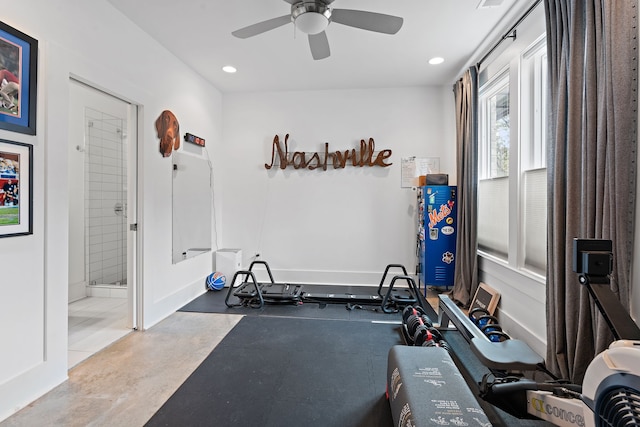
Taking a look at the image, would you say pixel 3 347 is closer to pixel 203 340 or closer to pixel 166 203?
pixel 203 340

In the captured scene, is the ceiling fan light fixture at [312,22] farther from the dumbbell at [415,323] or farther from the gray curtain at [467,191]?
the dumbbell at [415,323]

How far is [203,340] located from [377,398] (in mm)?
1687

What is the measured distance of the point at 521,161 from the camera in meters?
2.78

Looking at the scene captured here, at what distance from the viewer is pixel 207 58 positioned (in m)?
3.59

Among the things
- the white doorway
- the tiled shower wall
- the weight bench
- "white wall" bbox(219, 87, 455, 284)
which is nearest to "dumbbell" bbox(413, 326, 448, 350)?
the weight bench

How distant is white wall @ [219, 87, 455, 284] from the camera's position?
4.51 meters

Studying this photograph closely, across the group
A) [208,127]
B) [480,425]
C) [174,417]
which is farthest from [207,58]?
[480,425]

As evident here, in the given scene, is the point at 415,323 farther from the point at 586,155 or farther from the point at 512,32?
the point at 512,32

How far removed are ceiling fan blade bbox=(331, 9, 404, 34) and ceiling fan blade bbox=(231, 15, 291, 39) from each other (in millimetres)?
384

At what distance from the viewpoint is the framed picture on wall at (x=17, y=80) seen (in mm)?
1771

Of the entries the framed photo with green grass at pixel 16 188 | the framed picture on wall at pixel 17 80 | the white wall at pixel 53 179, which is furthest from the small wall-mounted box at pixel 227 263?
the framed picture on wall at pixel 17 80

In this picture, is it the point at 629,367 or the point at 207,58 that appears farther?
the point at 207,58

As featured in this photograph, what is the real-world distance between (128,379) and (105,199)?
284cm

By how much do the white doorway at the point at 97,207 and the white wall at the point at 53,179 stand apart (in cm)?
91
